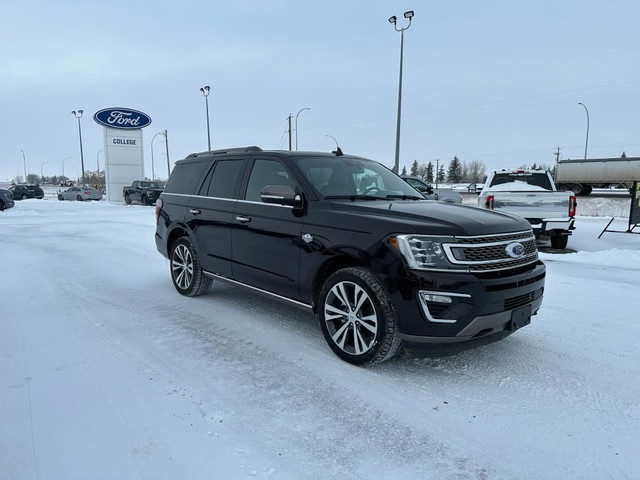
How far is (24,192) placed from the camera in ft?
123

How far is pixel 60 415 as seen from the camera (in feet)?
9.21

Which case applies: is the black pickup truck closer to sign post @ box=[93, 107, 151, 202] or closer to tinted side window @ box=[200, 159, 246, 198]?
sign post @ box=[93, 107, 151, 202]

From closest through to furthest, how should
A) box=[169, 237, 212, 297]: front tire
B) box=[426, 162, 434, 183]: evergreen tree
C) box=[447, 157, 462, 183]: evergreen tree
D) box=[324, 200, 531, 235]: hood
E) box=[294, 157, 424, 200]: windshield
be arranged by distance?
box=[324, 200, 531, 235]: hood
box=[294, 157, 424, 200]: windshield
box=[169, 237, 212, 297]: front tire
box=[447, 157, 462, 183]: evergreen tree
box=[426, 162, 434, 183]: evergreen tree

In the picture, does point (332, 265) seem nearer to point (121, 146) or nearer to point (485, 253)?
point (485, 253)

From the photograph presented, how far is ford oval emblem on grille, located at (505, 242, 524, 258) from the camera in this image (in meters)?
3.35

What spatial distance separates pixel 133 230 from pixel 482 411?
12.5 metres

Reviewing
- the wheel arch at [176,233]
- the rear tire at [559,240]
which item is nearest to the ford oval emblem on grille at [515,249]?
the wheel arch at [176,233]

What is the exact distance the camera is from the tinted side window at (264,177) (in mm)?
4395

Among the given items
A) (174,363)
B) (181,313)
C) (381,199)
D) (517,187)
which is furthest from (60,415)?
(517,187)

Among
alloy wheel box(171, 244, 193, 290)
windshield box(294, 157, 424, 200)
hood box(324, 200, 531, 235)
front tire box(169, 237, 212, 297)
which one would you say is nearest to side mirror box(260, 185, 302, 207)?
windshield box(294, 157, 424, 200)

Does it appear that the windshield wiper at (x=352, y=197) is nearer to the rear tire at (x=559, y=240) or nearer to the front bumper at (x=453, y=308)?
the front bumper at (x=453, y=308)

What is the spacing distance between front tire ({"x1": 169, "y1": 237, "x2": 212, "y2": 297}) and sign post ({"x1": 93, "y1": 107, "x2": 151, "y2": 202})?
3062 centimetres

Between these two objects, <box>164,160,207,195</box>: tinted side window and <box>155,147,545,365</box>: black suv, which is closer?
<box>155,147,545,365</box>: black suv

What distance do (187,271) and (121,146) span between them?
103ft
